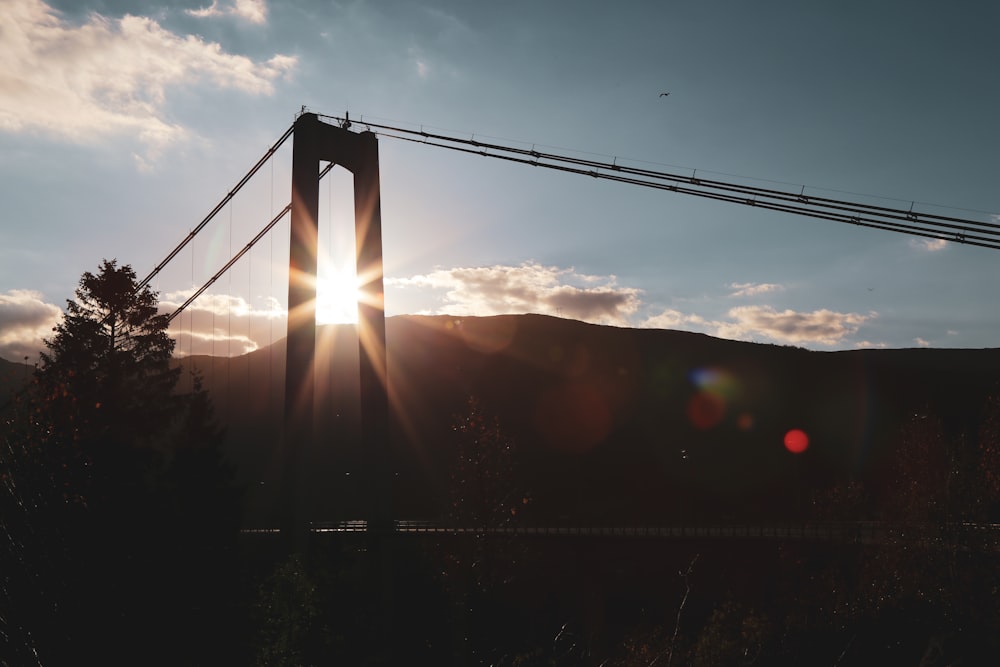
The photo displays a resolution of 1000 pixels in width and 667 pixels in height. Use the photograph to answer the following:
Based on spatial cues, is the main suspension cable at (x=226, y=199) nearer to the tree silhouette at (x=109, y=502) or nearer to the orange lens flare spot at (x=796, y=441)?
the tree silhouette at (x=109, y=502)

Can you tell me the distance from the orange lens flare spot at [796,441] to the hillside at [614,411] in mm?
1215

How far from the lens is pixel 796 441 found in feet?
440

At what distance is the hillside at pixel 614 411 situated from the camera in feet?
400

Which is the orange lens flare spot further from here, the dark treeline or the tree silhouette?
the tree silhouette

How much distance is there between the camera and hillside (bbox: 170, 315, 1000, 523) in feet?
400

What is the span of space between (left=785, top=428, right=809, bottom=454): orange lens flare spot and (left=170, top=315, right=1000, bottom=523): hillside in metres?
1.22

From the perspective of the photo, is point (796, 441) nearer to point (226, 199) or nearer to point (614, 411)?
point (614, 411)

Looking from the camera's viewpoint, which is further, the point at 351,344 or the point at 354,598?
the point at 351,344

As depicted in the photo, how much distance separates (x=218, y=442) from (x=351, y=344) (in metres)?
116

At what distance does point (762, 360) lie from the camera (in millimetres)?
164000

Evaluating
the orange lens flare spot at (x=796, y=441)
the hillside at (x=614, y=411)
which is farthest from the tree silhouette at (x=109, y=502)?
the orange lens flare spot at (x=796, y=441)

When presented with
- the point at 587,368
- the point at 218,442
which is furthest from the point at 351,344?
the point at 218,442

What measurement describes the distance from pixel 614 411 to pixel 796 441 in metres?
32.3

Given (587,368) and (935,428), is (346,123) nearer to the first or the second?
(935,428)
